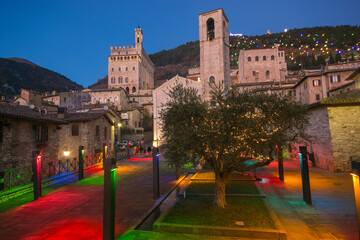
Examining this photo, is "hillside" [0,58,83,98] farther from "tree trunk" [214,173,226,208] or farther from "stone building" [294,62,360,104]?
"stone building" [294,62,360,104]

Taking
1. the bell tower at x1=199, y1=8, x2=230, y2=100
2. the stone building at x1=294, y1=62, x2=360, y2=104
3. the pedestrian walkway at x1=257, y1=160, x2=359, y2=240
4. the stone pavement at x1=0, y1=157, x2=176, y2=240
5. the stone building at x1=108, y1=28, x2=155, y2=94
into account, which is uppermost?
the stone building at x1=108, y1=28, x2=155, y2=94

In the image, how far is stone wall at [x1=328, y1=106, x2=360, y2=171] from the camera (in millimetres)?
15273

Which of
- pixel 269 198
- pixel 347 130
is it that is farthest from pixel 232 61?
pixel 269 198

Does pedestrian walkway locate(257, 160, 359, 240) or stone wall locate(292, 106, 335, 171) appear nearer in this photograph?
pedestrian walkway locate(257, 160, 359, 240)

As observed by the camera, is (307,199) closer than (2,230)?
No

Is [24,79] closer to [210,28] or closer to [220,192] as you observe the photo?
[210,28]

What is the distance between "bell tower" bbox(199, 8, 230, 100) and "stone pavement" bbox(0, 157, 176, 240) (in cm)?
3023

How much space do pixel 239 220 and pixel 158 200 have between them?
449 cm

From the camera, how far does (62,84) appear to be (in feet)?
435

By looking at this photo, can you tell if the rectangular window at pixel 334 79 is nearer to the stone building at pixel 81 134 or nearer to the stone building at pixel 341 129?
the stone building at pixel 341 129

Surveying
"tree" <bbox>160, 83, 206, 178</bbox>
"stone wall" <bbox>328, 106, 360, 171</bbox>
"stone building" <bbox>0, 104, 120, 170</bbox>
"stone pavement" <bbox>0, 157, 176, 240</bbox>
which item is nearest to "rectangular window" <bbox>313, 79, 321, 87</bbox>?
"stone wall" <bbox>328, 106, 360, 171</bbox>

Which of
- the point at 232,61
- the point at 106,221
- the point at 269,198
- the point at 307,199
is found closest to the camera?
the point at 106,221

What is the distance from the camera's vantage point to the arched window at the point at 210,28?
131 ft

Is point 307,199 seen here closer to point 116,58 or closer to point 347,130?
point 347,130
